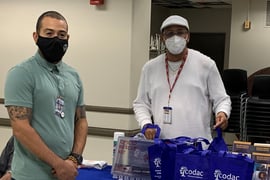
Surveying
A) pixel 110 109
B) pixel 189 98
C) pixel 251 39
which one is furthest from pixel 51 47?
pixel 251 39

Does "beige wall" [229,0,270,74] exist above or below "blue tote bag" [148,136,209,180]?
above

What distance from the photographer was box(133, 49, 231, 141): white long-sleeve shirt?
7.39 feet

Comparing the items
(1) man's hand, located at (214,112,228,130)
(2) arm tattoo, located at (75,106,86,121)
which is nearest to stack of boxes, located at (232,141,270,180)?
(1) man's hand, located at (214,112,228,130)

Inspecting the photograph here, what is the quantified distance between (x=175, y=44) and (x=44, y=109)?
0.92 metres

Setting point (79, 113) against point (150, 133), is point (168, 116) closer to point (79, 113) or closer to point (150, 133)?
point (150, 133)

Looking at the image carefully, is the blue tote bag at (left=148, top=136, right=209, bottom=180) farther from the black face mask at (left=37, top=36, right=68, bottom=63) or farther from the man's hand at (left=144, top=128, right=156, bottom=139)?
the black face mask at (left=37, top=36, right=68, bottom=63)

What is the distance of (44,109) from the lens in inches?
66.0

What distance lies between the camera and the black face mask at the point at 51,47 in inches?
67.9

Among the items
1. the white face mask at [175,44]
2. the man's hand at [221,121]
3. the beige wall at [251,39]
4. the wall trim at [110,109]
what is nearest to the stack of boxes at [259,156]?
the man's hand at [221,121]

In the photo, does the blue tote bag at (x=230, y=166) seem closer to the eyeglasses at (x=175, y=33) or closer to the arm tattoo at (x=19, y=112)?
the arm tattoo at (x=19, y=112)

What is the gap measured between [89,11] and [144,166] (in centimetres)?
251

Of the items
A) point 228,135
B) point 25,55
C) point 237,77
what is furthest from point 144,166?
point 228,135

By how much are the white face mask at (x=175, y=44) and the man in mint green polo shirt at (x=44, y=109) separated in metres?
0.70

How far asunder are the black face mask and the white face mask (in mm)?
723
